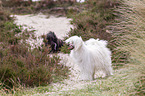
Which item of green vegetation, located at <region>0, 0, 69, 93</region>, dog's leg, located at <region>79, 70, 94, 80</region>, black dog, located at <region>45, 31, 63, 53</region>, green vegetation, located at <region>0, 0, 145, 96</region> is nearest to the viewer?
green vegetation, located at <region>0, 0, 145, 96</region>

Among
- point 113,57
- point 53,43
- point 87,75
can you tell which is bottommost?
point 87,75

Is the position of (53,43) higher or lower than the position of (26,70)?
higher

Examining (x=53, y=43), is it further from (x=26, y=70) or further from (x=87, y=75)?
(x=87, y=75)

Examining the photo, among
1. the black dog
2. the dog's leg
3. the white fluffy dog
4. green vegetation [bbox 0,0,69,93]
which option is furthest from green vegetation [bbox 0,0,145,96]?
the black dog

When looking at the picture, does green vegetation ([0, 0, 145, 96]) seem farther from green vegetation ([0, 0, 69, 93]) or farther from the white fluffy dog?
the white fluffy dog

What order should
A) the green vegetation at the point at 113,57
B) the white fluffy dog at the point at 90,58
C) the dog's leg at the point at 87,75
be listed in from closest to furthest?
the green vegetation at the point at 113,57
the white fluffy dog at the point at 90,58
the dog's leg at the point at 87,75

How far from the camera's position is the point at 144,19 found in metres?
3.50

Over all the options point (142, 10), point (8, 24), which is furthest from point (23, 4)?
point (142, 10)

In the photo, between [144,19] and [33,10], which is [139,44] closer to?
[144,19]

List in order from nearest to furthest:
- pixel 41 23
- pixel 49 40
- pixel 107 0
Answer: pixel 49 40 < pixel 107 0 < pixel 41 23

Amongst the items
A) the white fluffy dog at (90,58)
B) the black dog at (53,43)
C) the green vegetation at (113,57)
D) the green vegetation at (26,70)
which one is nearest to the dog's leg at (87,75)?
the white fluffy dog at (90,58)

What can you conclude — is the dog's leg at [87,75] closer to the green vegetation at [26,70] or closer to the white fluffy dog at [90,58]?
the white fluffy dog at [90,58]

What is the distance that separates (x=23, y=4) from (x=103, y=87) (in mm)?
16352

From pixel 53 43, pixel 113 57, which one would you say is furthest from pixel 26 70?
pixel 53 43
